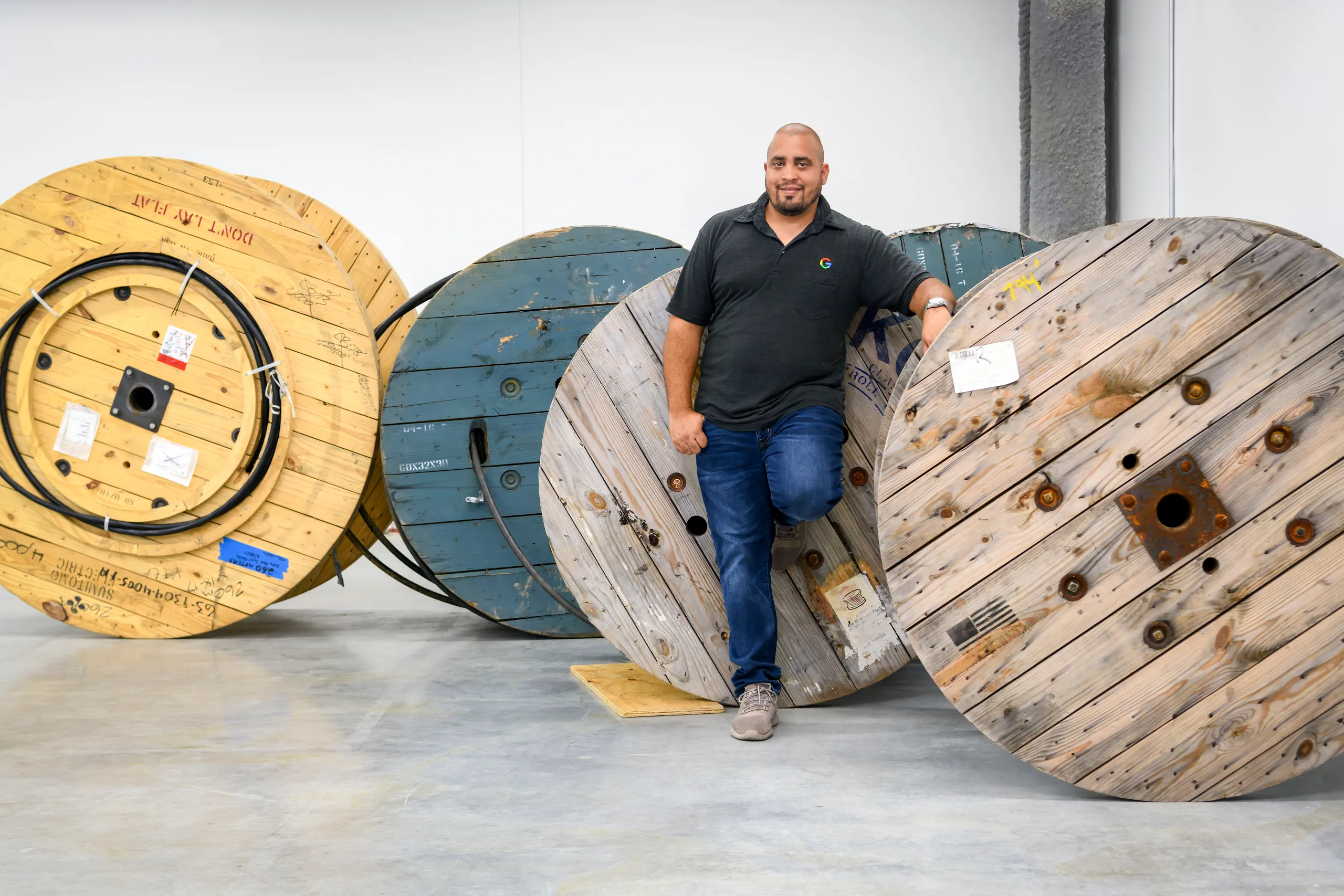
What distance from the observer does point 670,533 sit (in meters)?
3.30

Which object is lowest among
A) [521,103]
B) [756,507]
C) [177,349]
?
[756,507]

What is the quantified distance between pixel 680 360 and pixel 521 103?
13.6 feet

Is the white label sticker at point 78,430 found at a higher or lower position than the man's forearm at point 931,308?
lower

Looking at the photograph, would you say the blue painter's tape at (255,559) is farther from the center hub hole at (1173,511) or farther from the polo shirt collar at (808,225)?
the center hub hole at (1173,511)

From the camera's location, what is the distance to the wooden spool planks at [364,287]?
15.6ft

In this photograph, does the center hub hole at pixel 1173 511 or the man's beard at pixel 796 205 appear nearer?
the center hub hole at pixel 1173 511

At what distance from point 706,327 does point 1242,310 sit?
4.62ft

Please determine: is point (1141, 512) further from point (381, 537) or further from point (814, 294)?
point (381, 537)

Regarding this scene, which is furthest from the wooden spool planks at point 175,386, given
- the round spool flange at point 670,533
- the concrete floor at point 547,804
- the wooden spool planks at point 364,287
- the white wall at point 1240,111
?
the white wall at point 1240,111

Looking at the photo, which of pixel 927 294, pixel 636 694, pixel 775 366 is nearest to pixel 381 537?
pixel 636 694

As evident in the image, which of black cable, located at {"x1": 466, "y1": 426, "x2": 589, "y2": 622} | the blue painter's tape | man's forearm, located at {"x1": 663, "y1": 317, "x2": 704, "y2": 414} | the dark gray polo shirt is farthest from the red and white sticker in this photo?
the dark gray polo shirt

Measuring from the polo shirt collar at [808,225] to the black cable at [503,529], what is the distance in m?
1.49

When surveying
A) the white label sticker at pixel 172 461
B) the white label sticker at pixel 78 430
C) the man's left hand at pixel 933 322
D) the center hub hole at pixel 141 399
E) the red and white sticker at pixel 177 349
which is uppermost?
the man's left hand at pixel 933 322

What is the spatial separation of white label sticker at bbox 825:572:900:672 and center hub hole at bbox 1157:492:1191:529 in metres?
0.93
